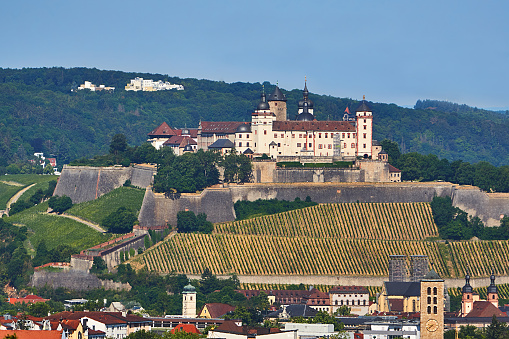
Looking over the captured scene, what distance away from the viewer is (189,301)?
124750 mm

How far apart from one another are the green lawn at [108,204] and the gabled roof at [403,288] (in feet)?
105

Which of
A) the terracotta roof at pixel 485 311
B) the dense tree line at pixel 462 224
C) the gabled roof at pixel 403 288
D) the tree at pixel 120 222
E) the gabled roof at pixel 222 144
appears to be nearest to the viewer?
the terracotta roof at pixel 485 311

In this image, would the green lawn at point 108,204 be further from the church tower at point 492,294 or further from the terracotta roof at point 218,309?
the church tower at point 492,294

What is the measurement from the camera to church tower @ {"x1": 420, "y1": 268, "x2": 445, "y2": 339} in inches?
3787

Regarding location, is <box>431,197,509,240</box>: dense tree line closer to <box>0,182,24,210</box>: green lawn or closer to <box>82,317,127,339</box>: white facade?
<box>0,182,24,210</box>: green lawn

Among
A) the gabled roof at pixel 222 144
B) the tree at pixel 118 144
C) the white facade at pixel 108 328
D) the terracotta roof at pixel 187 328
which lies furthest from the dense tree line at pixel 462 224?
the white facade at pixel 108 328

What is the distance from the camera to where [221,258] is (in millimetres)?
140625

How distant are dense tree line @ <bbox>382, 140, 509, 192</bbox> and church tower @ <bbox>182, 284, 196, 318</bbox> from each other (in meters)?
38.4

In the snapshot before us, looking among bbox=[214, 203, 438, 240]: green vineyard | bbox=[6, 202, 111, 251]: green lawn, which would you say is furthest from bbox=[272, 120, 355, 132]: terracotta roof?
bbox=[6, 202, 111, 251]: green lawn

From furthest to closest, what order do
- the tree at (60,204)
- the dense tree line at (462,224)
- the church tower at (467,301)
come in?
the tree at (60,204), the dense tree line at (462,224), the church tower at (467,301)

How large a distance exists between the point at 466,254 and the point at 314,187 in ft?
57.9

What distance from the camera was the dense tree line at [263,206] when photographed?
→ 5884 inches

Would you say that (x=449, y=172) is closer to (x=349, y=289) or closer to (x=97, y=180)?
(x=349, y=289)

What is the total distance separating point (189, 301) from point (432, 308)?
33.5m
